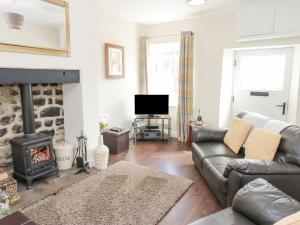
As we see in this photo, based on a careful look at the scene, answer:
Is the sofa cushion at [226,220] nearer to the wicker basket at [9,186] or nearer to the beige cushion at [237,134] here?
the beige cushion at [237,134]

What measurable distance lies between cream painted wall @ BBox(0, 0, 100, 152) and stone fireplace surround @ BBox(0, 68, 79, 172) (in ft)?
0.37

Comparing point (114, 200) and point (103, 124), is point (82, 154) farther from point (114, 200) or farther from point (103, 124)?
point (114, 200)

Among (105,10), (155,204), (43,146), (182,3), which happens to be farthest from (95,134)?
(182,3)

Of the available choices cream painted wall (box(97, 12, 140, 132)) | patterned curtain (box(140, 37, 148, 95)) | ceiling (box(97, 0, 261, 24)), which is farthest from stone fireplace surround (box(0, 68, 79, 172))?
patterned curtain (box(140, 37, 148, 95))

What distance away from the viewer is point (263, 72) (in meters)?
4.05

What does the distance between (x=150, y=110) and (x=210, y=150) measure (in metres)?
2.02

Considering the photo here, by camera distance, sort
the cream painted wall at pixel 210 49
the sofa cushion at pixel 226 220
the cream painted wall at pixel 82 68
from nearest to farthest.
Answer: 1. the sofa cushion at pixel 226 220
2. the cream painted wall at pixel 82 68
3. the cream painted wall at pixel 210 49

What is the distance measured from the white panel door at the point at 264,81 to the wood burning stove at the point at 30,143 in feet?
10.9

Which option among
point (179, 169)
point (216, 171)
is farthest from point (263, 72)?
point (216, 171)

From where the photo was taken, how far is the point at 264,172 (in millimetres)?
2018

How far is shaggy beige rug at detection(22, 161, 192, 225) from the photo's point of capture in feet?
7.14

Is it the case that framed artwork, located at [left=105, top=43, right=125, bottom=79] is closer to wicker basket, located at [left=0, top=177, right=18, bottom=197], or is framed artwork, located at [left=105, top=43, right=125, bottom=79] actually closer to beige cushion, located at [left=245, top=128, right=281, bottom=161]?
wicker basket, located at [left=0, top=177, right=18, bottom=197]

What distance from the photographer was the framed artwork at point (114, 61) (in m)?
4.20

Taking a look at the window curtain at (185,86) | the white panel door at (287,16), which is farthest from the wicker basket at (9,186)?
the white panel door at (287,16)
